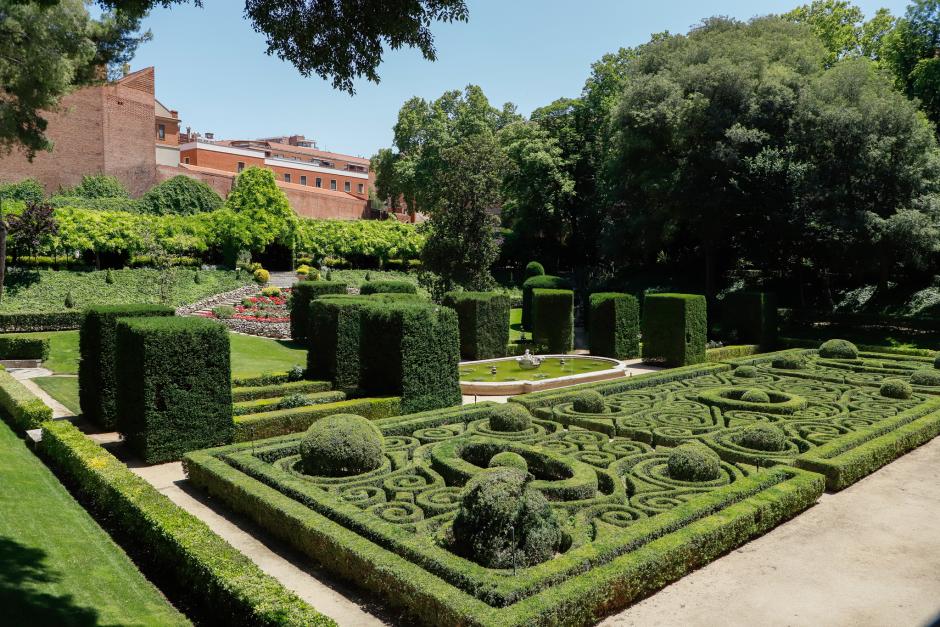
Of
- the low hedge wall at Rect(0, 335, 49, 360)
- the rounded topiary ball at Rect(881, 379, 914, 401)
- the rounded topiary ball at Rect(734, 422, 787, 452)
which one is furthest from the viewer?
the low hedge wall at Rect(0, 335, 49, 360)

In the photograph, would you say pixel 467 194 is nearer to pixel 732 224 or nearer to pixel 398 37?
pixel 732 224

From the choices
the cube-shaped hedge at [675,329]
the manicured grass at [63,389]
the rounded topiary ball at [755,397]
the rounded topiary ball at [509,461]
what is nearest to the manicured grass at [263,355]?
the manicured grass at [63,389]

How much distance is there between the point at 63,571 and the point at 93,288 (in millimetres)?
26205

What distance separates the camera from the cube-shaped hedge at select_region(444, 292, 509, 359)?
2217 centimetres

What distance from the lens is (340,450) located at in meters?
9.82

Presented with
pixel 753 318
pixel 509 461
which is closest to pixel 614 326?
pixel 753 318

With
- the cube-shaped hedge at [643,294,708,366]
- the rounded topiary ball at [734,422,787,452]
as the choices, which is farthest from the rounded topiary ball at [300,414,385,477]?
the cube-shaped hedge at [643,294,708,366]

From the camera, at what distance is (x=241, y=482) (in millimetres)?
9453

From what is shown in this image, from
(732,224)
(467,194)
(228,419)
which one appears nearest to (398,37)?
(228,419)

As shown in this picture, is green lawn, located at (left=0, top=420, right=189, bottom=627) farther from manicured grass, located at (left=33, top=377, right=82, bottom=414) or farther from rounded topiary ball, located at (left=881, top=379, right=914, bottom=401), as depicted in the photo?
rounded topiary ball, located at (left=881, top=379, right=914, bottom=401)

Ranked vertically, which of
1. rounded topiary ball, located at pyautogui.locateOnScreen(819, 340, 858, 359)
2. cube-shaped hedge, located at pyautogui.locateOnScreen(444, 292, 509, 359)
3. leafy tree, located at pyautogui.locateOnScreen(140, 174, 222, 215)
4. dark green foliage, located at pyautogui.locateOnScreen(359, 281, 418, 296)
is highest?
leafy tree, located at pyautogui.locateOnScreen(140, 174, 222, 215)

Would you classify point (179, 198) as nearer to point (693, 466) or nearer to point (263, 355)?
point (263, 355)

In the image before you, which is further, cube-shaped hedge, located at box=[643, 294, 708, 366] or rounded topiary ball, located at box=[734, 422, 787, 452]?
cube-shaped hedge, located at box=[643, 294, 708, 366]

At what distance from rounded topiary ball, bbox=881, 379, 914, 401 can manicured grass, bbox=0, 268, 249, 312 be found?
2704cm
